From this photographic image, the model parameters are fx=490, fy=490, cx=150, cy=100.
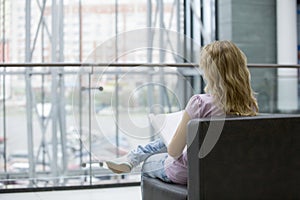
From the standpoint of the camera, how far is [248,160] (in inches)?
75.1

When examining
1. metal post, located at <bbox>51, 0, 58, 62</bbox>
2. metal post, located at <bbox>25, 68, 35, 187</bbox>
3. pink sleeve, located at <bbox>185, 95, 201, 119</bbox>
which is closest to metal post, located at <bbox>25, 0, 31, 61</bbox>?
metal post, located at <bbox>25, 68, 35, 187</bbox>

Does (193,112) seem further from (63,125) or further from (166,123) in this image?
(63,125)

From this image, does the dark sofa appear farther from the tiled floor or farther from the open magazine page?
the tiled floor

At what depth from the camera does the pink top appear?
1883mm

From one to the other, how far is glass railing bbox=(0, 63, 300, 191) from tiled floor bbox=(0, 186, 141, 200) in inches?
4.6

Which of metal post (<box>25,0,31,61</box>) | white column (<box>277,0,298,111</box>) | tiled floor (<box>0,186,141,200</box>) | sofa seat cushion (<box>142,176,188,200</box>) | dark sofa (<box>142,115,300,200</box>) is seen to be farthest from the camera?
metal post (<box>25,0,31,61</box>)

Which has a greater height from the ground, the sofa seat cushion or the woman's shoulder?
the woman's shoulder

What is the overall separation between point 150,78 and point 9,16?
569 centimetres

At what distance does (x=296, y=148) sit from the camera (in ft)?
6.50

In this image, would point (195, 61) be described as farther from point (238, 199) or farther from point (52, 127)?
point (52, 127)

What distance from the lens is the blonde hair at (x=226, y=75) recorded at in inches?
74.5

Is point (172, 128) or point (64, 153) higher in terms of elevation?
point (172, 128)

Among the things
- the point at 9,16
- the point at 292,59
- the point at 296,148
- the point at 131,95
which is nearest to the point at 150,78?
the point at 131,95

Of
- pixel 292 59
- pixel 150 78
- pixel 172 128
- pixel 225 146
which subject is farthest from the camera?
pixel 292 59
